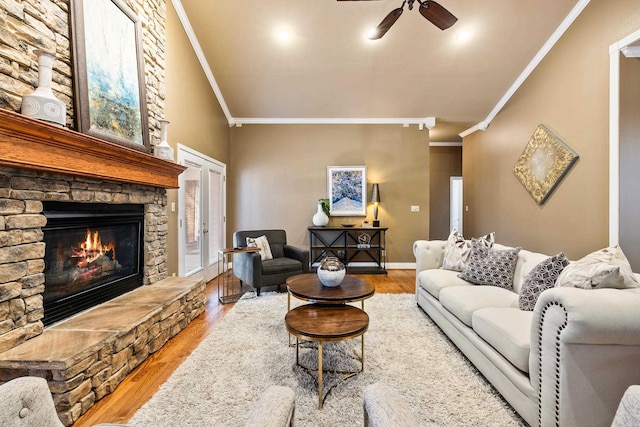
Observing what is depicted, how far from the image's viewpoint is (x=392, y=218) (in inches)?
235

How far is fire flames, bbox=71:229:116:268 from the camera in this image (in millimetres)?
2432

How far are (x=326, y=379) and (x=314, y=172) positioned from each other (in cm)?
437

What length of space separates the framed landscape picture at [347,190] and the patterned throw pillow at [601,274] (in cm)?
406

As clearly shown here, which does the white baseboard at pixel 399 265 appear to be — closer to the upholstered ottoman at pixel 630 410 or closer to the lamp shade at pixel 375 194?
the lamp shade at pixel 375 194

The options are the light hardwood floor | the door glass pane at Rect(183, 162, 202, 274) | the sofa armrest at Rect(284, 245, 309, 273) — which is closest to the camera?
the light hardwood floor

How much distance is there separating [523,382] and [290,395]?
57.3 inches

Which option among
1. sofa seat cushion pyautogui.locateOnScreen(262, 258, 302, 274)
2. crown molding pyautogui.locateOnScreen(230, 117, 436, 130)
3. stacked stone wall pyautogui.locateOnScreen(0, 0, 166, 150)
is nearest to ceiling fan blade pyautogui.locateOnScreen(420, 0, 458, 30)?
stacked stone wall pyautogui.locateOnScreen(0, 0, 166, 150)

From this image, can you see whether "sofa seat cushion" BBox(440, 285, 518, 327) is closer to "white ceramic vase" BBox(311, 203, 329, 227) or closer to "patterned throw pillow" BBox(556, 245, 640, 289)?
"patterned throw pillow" BBox(556, 245, 640, 289)

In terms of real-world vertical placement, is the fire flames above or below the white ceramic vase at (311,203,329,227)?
below

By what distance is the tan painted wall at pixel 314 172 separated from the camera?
5.95m

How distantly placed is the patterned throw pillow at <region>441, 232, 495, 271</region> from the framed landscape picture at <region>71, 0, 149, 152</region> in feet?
11.5

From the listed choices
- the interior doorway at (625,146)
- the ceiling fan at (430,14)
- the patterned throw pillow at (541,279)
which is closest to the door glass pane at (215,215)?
the ceiling fan at (430,14)

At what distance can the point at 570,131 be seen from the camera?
151 inches

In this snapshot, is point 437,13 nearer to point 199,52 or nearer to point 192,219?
point 199,52
